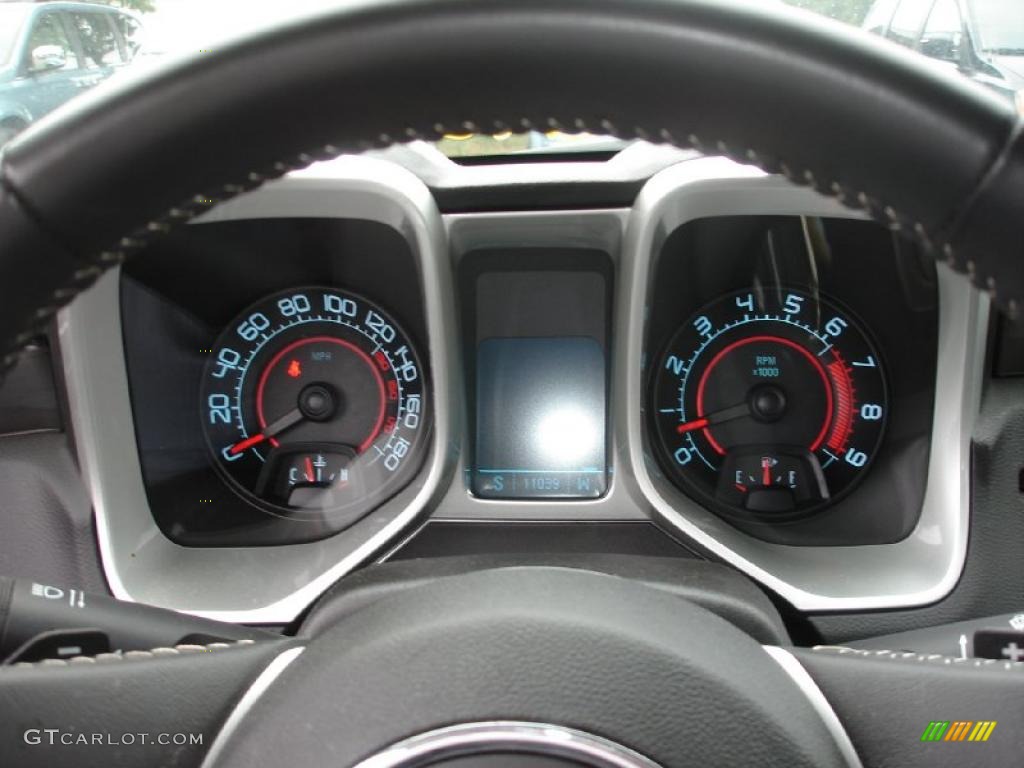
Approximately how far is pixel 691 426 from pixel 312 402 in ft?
2.74

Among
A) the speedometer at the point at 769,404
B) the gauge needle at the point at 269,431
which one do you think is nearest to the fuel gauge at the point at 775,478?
the speedometer at the point at 769,404

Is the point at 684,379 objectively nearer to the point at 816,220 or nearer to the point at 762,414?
the point at 762,414

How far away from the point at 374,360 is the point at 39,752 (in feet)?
4.67

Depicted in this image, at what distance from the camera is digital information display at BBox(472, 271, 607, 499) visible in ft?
7.19

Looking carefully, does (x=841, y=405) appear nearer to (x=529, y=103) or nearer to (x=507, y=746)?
(x=507, y=746)

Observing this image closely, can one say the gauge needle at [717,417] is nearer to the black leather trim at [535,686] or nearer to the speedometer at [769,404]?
the speedometer at [769,404]

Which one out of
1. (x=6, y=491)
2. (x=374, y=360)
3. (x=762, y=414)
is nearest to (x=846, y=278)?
(x=762, y=414)

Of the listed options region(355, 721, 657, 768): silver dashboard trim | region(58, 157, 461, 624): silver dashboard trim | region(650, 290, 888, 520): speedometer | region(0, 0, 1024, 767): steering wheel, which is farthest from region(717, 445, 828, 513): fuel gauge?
region(0, 0, 1024, 767): steering wheel

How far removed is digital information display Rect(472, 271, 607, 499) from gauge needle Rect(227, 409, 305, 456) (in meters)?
0.41

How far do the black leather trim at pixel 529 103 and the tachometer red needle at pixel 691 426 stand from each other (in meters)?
1.78

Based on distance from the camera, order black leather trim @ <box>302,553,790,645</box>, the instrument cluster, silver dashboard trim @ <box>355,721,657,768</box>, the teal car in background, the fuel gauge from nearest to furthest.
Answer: silver dashboard trim @ <box>355,721,657,768</box>
black leather trim @ <box>302,553,790,645</box>
the teal car in background
the instrument cluster
the fuel gauge

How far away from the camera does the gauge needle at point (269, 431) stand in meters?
2.30

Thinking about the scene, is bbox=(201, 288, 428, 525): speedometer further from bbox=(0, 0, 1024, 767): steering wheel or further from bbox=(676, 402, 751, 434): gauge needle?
bbox=(0, 0, 1024, 767): steering wheel

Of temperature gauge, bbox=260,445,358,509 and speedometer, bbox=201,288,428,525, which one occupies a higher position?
speedometer, bbox=201,288,428,525
